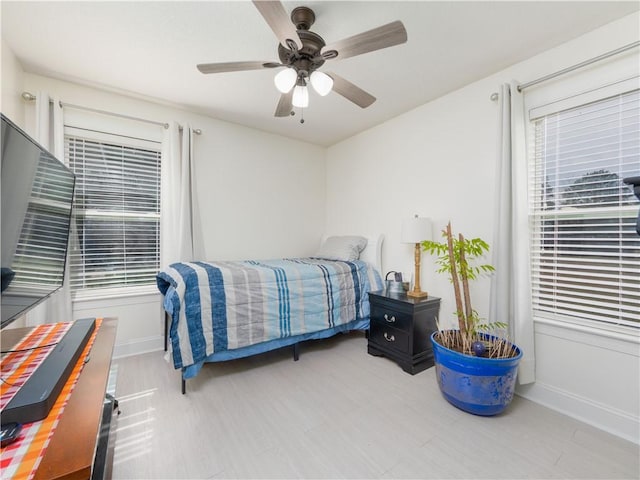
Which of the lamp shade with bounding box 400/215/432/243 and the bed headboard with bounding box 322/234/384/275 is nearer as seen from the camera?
the lamp shade with bounding box 400/215/432/243

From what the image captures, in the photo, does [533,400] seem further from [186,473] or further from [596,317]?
[186,473]

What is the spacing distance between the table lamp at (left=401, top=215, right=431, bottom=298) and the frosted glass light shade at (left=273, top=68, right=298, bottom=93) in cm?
164

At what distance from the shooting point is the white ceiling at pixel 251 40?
1706 millimetres

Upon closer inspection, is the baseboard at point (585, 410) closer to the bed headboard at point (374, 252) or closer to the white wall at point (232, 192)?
the bed headboard at point (374, 252)

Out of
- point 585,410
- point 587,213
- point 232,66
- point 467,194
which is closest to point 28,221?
point 232,66

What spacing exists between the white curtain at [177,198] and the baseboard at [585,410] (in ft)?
10.5

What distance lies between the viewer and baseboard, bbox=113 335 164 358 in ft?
9.07

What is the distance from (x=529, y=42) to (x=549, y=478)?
2633mm

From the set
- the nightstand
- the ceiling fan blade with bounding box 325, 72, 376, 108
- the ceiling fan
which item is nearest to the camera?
the ceiling fan

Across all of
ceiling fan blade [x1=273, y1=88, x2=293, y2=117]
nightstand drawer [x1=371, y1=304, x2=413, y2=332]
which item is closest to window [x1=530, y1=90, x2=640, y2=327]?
nightstand drawer [x1=371, y1=304, x2=413, y2=332]

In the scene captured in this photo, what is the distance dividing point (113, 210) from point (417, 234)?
2949 millimetres

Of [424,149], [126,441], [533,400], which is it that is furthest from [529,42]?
[126,441]

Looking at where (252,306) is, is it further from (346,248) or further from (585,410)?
(585,410)

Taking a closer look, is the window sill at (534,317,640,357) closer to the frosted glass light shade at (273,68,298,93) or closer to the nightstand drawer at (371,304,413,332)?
the nightstand drawer at (371,304,413,332)
